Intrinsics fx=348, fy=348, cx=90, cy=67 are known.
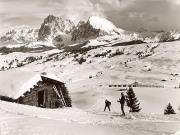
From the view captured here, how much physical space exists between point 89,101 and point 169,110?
1821cm

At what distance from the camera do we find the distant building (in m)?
35.3

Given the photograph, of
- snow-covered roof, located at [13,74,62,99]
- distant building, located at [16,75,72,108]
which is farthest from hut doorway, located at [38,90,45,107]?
snow-covered roof, located at [13,74,62,99]

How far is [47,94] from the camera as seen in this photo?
125 feet

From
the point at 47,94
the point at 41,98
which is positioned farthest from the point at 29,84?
the point at 41,98

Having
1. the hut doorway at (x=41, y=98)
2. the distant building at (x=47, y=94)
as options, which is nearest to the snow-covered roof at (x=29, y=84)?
the distant building at (x=47, y=94)

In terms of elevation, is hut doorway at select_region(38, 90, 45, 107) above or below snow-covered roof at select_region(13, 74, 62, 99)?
below

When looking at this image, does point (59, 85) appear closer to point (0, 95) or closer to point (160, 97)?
point (0, 95)

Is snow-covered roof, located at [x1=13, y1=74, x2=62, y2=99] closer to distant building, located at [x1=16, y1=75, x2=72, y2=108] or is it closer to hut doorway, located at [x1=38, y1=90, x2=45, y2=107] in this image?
distant building, located at [x1=16, y1=75, x2=72, y2=108]

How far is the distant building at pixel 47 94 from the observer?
116 ft

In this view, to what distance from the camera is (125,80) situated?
11494cm

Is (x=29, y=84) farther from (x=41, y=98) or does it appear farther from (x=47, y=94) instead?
(x=41, y=98)

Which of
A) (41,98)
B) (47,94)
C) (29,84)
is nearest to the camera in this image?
(29,84)

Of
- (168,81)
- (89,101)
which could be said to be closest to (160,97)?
(89,101)

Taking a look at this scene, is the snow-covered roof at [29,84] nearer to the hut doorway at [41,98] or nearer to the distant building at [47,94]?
the distant building at [47,94]
